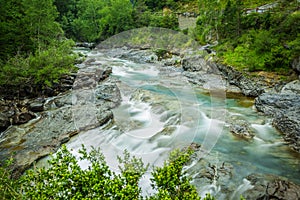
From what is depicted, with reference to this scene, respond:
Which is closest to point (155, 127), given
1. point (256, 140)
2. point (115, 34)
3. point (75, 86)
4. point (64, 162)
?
point (256, 140)

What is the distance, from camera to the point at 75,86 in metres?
17.1

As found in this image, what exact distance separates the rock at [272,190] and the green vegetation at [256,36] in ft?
36.2

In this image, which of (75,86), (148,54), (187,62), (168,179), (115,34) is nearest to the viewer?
(168,179)

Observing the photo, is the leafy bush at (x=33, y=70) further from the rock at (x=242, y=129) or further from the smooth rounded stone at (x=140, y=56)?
the smooth rounded stone at (x=140, y=56)

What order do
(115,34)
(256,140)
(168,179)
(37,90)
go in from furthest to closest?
(115,34)
(37,90)
(256,140)
(168,179)

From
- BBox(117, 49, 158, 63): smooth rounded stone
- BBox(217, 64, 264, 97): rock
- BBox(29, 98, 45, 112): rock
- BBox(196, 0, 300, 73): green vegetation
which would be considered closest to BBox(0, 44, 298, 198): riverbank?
BBox(217, 64, 264, 97): rock

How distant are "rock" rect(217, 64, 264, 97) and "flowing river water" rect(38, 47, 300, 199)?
0.94 m

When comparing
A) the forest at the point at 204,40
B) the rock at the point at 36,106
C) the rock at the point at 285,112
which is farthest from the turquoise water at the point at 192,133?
the forest at the point at 204,40

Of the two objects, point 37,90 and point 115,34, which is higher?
point 115,34

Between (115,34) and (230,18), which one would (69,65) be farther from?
(115,34)

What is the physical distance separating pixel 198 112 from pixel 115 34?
3627 cm

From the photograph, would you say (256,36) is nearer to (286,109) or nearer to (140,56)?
(286,109)

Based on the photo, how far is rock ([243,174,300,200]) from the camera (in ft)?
19.4

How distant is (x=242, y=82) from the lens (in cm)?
1623
